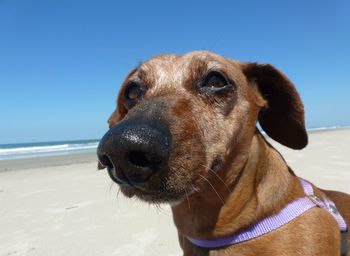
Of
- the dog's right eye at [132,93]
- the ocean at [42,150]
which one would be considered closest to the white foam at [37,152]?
the ocean at [42,150]

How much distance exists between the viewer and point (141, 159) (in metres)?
1.97

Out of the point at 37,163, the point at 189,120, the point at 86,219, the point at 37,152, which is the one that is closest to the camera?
the point at 189,120

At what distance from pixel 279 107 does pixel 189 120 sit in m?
1.25

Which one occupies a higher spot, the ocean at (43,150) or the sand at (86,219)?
the sand at (86,219)

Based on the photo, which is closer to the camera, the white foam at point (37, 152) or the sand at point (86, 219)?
the sand at point (86, 219)

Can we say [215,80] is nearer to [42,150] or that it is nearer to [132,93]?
[132,93]

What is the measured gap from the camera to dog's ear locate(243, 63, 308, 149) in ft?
11.0

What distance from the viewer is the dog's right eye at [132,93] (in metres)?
3.36

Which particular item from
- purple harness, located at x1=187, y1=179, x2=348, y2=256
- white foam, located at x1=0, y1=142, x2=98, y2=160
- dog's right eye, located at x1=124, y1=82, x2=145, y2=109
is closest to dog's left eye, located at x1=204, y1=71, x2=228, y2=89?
dog's right eye, located at x1=124, y1=82, x2=145, y2=109

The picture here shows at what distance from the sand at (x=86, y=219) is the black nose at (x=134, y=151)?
3.10ft

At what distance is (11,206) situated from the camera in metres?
7.19

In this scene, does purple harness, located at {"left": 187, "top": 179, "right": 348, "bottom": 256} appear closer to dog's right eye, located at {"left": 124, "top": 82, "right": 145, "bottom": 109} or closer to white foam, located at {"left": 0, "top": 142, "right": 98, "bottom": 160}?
dog's right eye, located at {"left": 124, "top": 82, "right": 145, "bottom": 109}

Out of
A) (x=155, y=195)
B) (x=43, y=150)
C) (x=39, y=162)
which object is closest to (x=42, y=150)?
(x=43, y=150)

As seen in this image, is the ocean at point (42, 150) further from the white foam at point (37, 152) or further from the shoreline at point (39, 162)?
the shoreline at point (39, 162)
